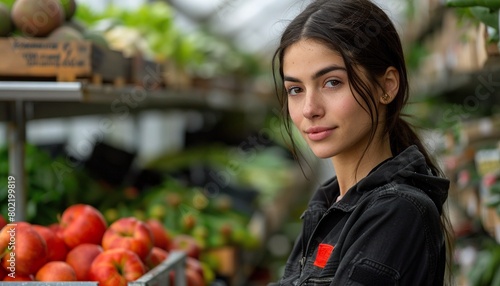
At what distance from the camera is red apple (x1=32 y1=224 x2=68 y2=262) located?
1729 millimetres

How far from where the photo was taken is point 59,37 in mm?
2287

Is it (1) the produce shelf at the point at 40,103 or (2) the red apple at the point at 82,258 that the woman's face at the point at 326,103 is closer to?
(2) the red apple at the point at 82,258

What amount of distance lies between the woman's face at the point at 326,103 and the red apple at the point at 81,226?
2.46ft

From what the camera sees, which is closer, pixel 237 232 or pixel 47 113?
pixel 47 113

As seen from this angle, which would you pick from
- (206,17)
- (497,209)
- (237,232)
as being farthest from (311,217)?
(206,17)

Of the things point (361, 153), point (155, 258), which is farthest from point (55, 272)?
point (361, 153)

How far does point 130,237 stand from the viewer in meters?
1.85

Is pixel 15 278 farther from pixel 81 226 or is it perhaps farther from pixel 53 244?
pixel 81 226

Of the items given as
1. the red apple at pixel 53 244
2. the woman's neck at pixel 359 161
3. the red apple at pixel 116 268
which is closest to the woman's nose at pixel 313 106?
the woman's neck at pixel 359 161

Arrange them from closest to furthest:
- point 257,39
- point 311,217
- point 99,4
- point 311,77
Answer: point 311,77 < point 311,217 < point 99,4 < point 257,39

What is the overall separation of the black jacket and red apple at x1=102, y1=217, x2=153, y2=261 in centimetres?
57

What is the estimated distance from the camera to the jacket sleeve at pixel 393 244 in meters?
1.20

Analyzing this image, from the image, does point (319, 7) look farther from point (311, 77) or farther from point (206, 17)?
point (206, 17)

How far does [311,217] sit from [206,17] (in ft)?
33.8
